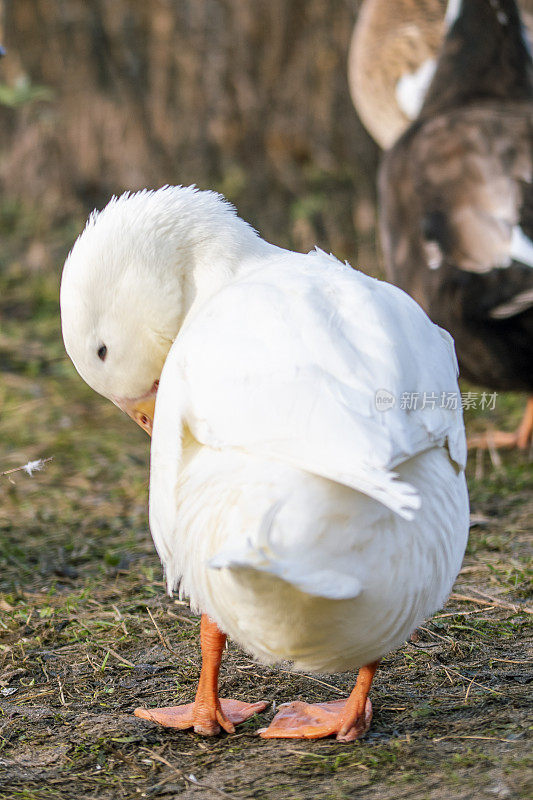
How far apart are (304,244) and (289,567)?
569 centimetres

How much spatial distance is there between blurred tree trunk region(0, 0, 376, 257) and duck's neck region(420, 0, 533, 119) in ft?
8.06

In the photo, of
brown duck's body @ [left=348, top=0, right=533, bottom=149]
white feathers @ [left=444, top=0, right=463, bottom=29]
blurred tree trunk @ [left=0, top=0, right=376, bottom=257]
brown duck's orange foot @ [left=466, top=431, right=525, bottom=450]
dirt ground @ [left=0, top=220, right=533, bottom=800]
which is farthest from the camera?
blurred tree trunk @ [left=0, top=0, right=376, bottom=257]

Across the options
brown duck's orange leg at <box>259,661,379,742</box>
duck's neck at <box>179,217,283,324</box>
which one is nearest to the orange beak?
duck's neck at <box>179,217,283,324</box>

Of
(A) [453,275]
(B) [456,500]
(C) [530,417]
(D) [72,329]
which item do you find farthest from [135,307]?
(C) [530,417]

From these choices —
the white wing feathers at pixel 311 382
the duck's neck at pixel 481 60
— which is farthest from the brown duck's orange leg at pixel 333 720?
the duck's neck at pixel 481 60

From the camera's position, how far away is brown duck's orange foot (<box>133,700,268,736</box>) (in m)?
2.26

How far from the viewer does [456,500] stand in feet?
6.77

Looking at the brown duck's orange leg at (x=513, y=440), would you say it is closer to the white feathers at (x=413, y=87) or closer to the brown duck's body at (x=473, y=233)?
the brown duck's body at (x=473, y=233)

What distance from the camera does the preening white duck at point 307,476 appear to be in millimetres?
1815

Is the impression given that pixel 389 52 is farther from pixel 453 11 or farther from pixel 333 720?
pixel 333 720

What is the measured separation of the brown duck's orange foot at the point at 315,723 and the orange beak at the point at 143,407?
0.80 m

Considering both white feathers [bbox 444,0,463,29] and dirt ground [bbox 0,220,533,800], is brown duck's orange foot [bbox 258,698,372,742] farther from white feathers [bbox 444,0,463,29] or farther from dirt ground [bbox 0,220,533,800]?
white feathers [bbox 444,0,463,29]

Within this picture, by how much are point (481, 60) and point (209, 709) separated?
3.75 m

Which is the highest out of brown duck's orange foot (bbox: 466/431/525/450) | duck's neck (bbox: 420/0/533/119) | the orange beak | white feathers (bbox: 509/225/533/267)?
duck's neck (bbox: 420/0/533/119)
